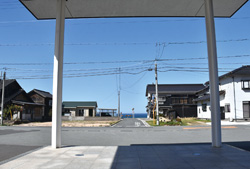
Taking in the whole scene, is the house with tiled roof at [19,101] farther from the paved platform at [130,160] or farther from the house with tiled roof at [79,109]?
the paved platform at [130,160]

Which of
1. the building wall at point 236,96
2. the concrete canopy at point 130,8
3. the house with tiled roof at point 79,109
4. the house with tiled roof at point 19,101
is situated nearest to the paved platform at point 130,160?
the concrete canopy at point 130,8

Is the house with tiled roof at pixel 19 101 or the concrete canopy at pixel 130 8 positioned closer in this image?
the concrete canopy at pixel 130 8

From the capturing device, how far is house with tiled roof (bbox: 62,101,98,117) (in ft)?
144

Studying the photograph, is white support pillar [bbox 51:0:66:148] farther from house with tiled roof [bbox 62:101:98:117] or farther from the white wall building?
house with tiled roof [bbox 62:101:98:117]

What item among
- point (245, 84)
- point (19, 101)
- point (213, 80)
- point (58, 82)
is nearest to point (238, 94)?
point (245, 84)

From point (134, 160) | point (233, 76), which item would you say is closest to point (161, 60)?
point (233, 76)

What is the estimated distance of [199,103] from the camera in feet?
113

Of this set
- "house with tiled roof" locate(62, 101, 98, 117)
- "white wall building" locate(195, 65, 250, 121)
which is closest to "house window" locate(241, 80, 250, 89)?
"white wall building" locate(195, 65, 250, 121)

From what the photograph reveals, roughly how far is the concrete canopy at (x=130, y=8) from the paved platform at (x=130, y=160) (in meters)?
4.67

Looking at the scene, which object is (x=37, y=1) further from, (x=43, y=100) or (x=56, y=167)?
(x=43, y=100)

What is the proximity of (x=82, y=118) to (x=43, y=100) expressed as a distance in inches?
319

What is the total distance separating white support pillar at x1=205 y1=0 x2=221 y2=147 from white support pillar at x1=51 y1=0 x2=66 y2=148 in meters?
4.67

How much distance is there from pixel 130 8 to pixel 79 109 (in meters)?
39.3

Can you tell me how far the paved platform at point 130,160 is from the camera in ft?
14.3
